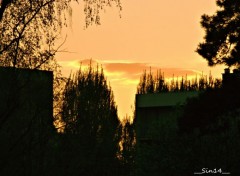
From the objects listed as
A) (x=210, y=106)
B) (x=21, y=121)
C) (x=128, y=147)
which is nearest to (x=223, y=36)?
(x=210, y=106)

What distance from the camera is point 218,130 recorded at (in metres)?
34.7

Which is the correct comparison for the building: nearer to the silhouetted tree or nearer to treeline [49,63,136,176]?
treeline [49,63,136,176]

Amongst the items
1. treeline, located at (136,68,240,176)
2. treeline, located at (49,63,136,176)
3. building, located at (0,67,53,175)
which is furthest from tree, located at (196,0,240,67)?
building, located at (0,67,53,175)

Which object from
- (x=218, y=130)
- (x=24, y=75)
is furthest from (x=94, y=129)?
(x=24, y=75)

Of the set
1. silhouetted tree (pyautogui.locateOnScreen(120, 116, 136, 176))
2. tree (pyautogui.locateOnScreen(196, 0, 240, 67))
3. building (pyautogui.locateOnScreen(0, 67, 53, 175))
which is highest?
tree (pyautogui.locateOnScreen(196, 0, 240, 67))

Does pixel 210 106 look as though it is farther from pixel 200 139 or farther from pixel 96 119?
pixel 96 119

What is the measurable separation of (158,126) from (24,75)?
28138mm

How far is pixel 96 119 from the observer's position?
176 feet

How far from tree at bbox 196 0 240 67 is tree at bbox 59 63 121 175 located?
534 inches

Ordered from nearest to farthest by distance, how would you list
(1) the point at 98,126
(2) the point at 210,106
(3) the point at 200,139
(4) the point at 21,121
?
(4) the point at 21,121 → (2) the point at 210,106 → (3) the point at 200,139 → (1) the point at 98,126

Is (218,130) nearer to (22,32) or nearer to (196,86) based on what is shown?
(22,32)

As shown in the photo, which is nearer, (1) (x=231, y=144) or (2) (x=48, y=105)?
(2) (x=48, y=105)

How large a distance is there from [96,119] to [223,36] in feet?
68.5

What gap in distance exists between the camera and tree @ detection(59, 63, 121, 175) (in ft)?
160
